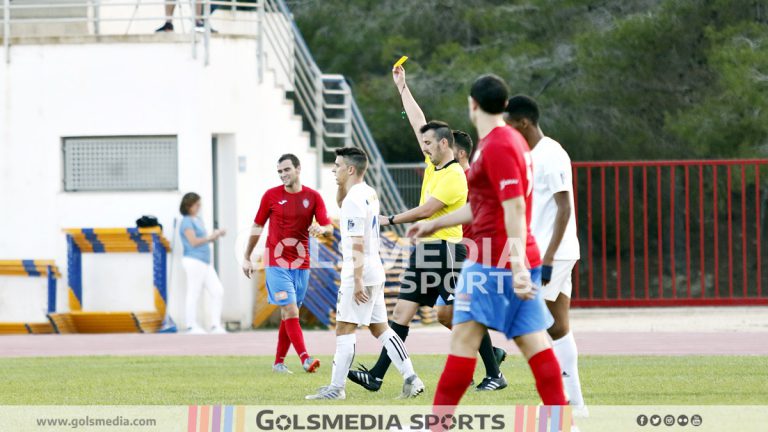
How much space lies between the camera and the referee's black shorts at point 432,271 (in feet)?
38.9

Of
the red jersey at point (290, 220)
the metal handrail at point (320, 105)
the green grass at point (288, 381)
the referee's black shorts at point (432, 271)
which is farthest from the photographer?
the metal handrail at point (320, 105)

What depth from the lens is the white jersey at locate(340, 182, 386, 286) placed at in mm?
11008

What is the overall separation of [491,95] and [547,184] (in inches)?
68.5

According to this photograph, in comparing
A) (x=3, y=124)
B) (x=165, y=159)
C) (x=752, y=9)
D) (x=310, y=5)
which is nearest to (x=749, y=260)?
(x=752, y=9)

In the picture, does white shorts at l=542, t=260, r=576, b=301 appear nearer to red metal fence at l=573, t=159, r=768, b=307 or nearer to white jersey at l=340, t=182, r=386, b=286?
white jersey at l=340, t=182, r=386, b=286

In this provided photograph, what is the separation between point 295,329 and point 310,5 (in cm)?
1705

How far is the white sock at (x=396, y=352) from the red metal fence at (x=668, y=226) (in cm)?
1170

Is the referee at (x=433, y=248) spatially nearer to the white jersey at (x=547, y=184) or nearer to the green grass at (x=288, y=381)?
the green grass at (x=288, y=381)

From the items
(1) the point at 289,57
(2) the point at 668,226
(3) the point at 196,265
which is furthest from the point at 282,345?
(2) the point at 668,226

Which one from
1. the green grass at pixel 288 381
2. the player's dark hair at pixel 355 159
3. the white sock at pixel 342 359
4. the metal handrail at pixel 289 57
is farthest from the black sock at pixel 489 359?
the metal handrail at pixel 289 57

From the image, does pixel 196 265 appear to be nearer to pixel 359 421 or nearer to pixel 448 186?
pixel 448 186

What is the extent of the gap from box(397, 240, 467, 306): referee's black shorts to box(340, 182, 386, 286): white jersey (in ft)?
1.78

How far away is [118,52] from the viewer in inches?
829

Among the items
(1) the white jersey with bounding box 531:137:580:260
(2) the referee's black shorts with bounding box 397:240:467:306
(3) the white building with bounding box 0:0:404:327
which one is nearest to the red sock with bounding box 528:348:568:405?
(1) the white jersey with bounding box 531:137:580:260
